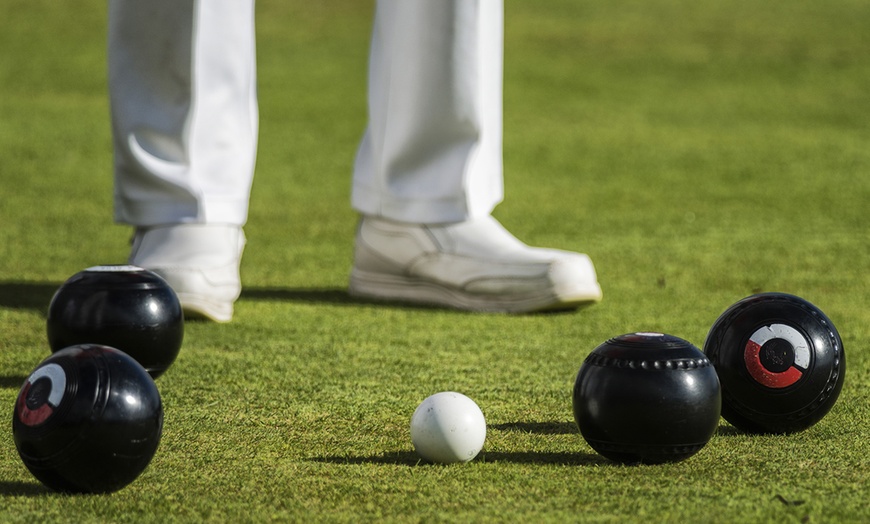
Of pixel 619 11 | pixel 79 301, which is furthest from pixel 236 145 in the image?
pixel 619 11

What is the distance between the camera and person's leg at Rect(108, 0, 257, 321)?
11.6 ft

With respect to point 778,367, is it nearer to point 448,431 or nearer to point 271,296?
point 448,431

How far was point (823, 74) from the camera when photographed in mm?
9648

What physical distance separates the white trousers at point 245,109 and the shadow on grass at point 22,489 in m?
1.78

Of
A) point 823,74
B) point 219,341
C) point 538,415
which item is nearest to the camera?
point 538,415

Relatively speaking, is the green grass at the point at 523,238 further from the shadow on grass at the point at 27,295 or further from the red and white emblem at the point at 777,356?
the red and white emblem at the point at 777,356

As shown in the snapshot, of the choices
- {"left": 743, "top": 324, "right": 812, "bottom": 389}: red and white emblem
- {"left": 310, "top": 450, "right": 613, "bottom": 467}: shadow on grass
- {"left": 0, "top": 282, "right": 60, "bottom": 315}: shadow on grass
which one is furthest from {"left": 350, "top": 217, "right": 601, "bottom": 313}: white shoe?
{"left": 310, "top": 450, "right": 613, "bottom": 467}: shadow on grass

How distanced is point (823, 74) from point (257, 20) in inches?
212

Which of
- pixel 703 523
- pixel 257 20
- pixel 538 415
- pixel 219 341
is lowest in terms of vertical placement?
pixel 257 20

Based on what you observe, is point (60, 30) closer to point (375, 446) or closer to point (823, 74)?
point (823, 74)

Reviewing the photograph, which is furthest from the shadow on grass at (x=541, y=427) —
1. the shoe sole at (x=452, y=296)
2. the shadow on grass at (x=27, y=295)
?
the shadow on grass at (x=27, y=295)

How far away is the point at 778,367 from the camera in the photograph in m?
2.21

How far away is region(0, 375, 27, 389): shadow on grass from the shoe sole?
143cm

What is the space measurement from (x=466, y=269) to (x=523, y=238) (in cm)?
141
